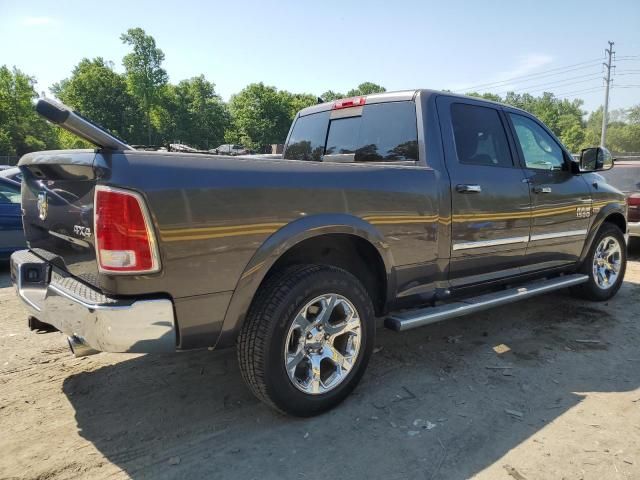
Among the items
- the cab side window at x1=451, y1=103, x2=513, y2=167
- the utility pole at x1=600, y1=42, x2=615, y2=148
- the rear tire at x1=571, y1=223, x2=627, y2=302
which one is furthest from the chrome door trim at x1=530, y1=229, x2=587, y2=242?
the utility pole at x1=600, y1=42, x2=615, y2=148

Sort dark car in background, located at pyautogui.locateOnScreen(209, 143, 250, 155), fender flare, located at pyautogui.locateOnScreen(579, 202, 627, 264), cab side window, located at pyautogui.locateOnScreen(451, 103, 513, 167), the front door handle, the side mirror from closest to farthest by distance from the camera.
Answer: the front door handle → cab side window, located at pyautogui.locateOnScreen(451, 103, 513, 167) → the side mirror → fender flare, located at pyautogui.locateOnScreen(579, 202, 627, 264) → dark car in background, located at pyautogui.locateOnScreen(209, 143, 250, 155)

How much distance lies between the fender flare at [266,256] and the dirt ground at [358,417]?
652mm

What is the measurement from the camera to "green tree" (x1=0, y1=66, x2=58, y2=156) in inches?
1762

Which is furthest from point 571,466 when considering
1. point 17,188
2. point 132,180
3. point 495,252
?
point 17,188

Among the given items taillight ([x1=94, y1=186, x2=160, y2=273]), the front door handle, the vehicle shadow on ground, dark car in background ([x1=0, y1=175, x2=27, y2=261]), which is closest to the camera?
taillight ([x1=94, y1=186, x2=160, y2=273])

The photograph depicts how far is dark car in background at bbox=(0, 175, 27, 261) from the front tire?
561 cm

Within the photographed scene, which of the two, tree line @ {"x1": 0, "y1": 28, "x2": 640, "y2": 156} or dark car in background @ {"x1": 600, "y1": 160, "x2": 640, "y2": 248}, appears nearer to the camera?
dark car in background @ {"x1": 600, "y1": 160, "x2": 640, "y2": 248}

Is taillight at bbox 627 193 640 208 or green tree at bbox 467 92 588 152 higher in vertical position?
green tree at bbox 467 92 588 152

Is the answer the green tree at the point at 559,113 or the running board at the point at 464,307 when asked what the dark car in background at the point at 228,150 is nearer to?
the running board at the point at 464,307

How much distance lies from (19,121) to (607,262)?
189ft

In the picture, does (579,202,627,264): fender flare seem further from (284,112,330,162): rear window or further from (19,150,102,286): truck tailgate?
(19,150,102,286): truck tailgate

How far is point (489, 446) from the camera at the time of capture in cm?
248

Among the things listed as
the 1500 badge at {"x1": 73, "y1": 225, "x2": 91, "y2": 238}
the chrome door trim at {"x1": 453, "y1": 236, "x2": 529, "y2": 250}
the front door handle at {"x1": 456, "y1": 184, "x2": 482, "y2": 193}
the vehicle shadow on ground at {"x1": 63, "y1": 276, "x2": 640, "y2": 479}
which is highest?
the front door handle at {"x1": 456, "y1": 184, "x2": 482, "y2": 193}

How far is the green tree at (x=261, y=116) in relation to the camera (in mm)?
56906
